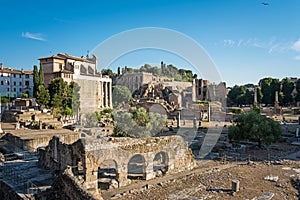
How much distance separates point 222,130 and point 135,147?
94.9 ft

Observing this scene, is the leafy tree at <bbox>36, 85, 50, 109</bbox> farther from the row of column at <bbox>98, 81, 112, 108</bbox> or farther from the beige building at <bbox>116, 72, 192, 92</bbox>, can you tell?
the beige building at <bbox>116, 72, 192, 92</bbox>

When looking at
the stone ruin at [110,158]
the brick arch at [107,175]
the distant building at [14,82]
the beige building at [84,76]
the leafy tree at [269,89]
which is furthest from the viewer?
the leafy tree at [269,89]

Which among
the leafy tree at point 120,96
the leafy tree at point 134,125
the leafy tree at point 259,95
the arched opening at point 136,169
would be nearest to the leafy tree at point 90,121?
the leafy tree at point 134,125

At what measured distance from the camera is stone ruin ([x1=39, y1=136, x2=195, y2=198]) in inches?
528

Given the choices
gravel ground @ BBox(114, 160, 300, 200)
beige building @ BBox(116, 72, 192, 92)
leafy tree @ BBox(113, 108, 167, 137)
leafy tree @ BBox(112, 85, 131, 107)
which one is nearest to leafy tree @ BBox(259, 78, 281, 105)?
beige building @ BBox(116, 72, 192, 92)

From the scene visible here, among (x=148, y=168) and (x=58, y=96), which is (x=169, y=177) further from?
(x=58, y=96)

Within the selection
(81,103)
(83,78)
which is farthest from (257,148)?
(83,78)

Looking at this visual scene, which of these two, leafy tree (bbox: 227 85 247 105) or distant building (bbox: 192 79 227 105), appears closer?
distant building (bbox: 192 79 227 105)

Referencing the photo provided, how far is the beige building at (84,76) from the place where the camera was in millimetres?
55156

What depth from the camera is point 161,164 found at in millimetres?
19812

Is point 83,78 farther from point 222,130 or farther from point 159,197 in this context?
point 159,197

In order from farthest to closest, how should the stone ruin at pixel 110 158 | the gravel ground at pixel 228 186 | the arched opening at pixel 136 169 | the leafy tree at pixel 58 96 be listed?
1. the leafy tree at pixel 58 96
2. the arched opening at pixel 136 169
3. the gravel ground at pixel 228 186
4. the stone ruin at pixel 110 158

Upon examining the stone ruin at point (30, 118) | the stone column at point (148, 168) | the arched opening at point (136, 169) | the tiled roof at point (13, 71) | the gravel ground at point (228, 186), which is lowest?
the gravel ground at point (228, 186)

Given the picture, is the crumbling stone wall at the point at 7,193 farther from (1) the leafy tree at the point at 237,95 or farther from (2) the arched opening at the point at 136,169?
(1) the leafy tree at the point at 237,95
